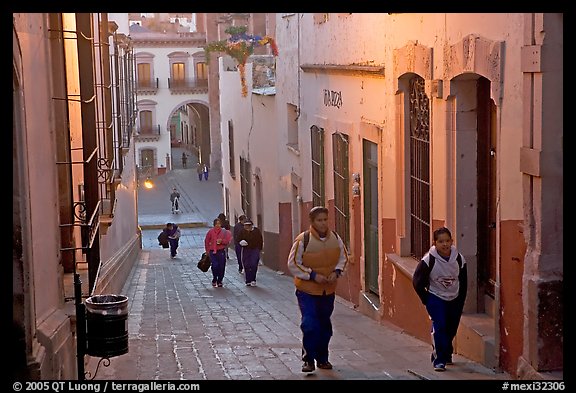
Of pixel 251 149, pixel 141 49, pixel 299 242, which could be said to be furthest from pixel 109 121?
pixel 141 49

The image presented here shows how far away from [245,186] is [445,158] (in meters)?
17.1

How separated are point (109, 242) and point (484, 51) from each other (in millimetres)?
10182

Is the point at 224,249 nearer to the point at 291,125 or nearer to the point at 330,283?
the point at 291,125

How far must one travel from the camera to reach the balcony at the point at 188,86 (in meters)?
58.2

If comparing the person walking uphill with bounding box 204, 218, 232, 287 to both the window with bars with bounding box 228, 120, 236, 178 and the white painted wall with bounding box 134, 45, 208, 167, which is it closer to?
the window with bars with bounding box 228, 120, 236, 178

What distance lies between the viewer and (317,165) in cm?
1631

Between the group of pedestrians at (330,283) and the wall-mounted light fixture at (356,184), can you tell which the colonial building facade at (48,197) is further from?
the wall-mounted light fixture at (356,184)

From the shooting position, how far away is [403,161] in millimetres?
11062

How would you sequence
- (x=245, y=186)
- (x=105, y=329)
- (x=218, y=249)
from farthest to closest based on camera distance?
(x=245, y=186)
(x=218, y=249)
(x=105, y=329)

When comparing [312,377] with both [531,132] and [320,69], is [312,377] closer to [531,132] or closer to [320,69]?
[531,132]

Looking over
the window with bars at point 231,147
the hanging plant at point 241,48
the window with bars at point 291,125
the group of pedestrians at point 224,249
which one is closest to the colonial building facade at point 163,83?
the window with bars at point 231,147

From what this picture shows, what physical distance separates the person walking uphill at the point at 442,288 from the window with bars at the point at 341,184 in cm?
573

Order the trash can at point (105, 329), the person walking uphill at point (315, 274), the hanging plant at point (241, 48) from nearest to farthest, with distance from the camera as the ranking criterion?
the trash can at point (105, 329) → the person walking uphill at point (315, 274) → the hanging plant at point (241, 48)

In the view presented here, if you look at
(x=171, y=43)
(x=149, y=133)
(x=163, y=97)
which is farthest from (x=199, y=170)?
(x=171, y=43)
